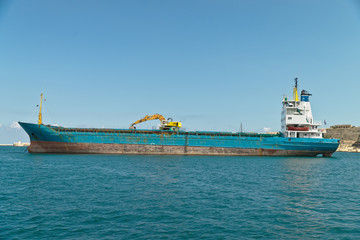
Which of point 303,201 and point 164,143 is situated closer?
point 303,201

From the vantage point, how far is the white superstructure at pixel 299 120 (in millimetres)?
57281

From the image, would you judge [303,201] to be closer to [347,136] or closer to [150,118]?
[150,118]

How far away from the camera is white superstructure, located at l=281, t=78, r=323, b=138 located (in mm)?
57281

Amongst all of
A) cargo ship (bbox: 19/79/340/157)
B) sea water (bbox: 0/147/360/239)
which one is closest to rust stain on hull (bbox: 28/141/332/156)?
cargo ship (bbox: 19/79/340/157)

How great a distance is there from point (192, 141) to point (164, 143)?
21.6ft

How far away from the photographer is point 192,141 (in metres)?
57.3

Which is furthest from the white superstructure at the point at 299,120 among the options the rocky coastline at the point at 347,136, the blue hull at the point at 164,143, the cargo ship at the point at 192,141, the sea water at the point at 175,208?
the rocky coastline at the point at 347,136

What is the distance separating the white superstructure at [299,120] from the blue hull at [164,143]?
2.96 meters

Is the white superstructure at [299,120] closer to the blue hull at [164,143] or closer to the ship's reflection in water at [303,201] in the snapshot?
the blue hull at [164,143]

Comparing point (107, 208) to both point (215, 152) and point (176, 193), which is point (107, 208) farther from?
point (215, 152)

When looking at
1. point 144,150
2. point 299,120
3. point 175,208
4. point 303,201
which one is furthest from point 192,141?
point 175,208

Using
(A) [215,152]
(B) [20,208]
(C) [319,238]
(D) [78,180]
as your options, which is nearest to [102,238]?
(B) [20,208]

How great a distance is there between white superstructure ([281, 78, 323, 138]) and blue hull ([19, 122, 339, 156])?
2.96 metres

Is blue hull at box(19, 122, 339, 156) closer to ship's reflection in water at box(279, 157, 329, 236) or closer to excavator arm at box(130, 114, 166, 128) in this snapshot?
excavator arm at box(130, 114, 166, 128)
